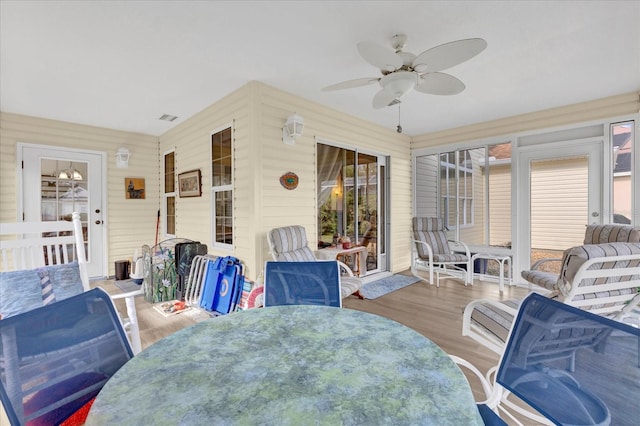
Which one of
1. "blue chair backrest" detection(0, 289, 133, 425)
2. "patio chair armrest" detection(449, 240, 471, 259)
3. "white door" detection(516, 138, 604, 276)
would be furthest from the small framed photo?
"white door" detection(516, 138, 604, 276)

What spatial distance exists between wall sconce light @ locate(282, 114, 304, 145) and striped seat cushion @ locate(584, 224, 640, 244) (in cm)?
348

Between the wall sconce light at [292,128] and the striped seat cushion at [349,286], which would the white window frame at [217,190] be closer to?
the wall sconce light at [292,128]

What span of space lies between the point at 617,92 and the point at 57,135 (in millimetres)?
7942

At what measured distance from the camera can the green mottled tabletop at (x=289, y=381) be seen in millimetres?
701

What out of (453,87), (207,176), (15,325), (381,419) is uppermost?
(453,87)

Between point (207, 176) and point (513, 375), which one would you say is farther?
point (207, 176)

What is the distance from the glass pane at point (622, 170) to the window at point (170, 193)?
659cm

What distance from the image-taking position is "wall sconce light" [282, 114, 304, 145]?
11.5 feet

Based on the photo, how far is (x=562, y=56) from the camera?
2861 millimetres

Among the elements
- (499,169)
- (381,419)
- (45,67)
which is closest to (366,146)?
(499,169)

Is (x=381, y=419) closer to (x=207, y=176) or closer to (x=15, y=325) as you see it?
(x=15, y=325)

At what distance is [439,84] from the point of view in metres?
2.54

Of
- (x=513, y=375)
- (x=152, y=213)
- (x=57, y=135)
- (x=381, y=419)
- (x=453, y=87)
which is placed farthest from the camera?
(x=152, y=213)

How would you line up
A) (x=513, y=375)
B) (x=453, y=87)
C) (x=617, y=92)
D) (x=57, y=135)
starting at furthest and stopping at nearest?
(x=57, y=135), (x=617, y=92), (x=453, y=87), (x=513, y=375)
